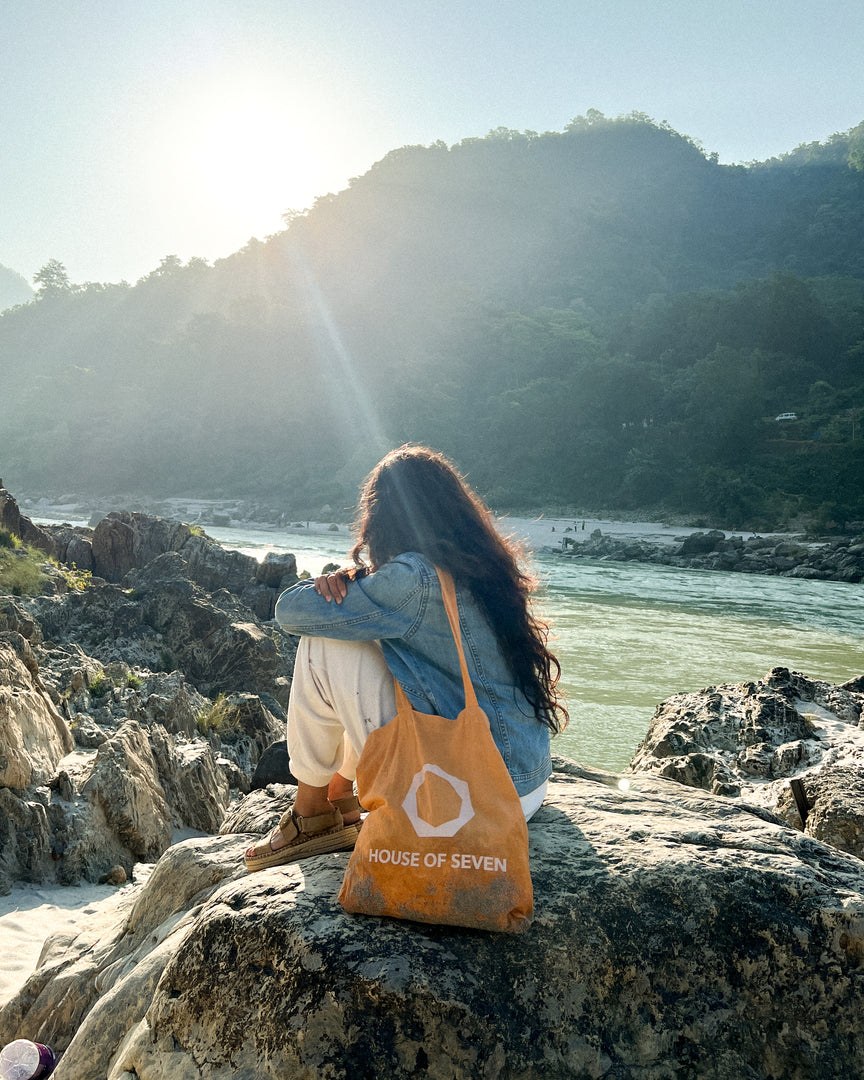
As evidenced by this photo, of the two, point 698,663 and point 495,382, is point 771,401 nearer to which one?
point 495,382

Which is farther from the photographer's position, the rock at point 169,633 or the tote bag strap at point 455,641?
the rock at point 169,633

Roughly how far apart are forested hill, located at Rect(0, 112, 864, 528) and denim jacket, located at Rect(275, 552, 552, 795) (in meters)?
42.7

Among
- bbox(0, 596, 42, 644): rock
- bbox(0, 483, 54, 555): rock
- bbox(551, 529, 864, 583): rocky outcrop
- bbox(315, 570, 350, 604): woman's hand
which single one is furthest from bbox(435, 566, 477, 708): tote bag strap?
bbox(551, 529, 864, 583): rocky outcrop

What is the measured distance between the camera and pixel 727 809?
2439 millimetres

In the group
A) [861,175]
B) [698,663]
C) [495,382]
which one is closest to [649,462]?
[495,382]

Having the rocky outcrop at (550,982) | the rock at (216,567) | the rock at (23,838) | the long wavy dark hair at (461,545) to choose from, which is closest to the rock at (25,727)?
the rock at (23,838)

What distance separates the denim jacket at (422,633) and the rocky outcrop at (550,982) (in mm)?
329

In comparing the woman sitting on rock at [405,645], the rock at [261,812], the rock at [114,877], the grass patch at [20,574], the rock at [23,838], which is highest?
the woman sitting on rock at [405,645]

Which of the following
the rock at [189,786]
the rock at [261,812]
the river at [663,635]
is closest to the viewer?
the rock at [261,812]

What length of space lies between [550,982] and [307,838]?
815 mm

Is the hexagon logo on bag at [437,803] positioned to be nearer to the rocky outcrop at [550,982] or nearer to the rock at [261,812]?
the rocky outcrop at [550,982]

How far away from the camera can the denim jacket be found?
1.98 metres

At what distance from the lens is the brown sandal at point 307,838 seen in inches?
87.9

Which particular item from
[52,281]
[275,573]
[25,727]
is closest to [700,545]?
[275,573]
